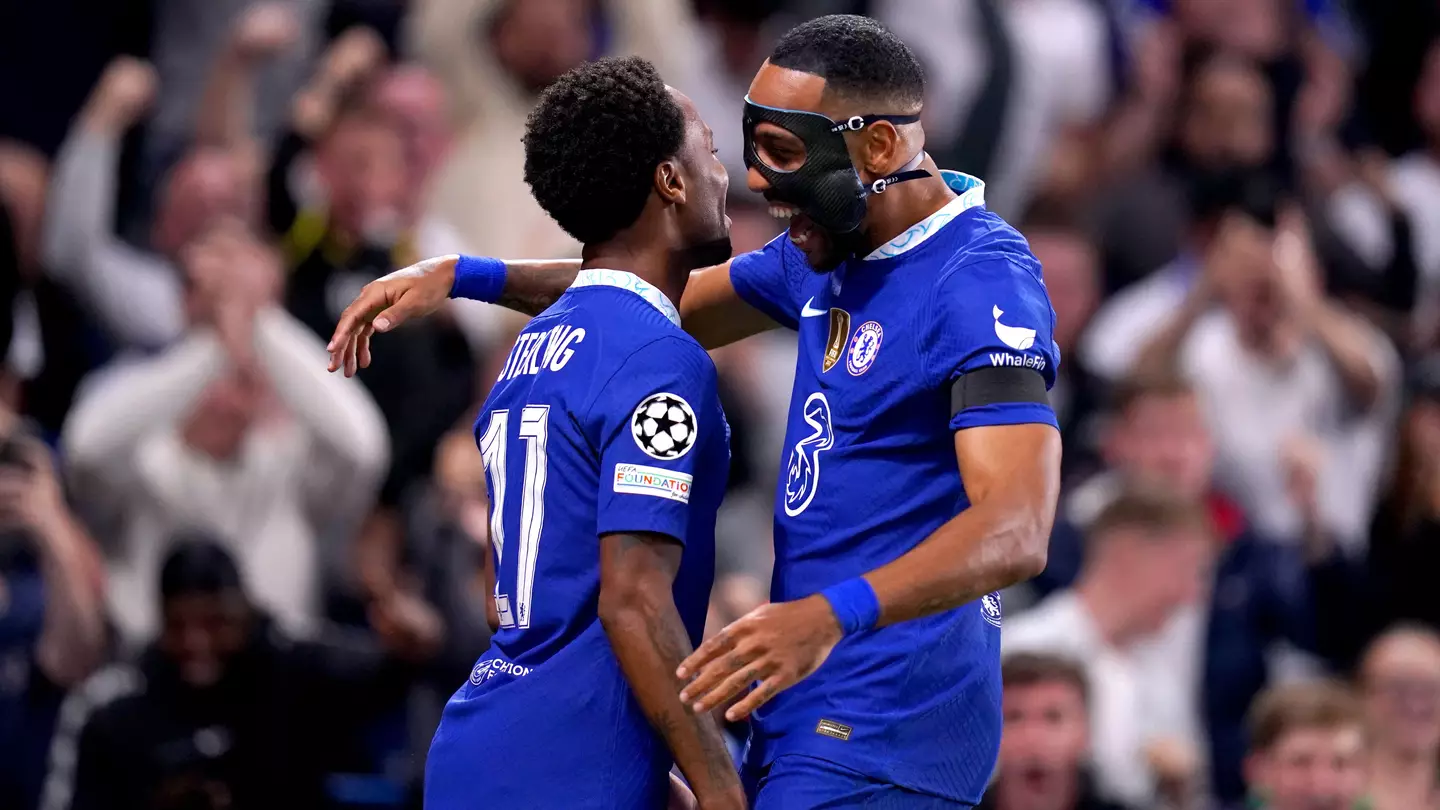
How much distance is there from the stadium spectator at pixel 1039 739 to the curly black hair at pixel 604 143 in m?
2.83

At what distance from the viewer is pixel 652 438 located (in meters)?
4.07

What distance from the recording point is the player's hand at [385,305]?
4.57 m

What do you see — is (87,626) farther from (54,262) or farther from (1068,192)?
(1068,192)

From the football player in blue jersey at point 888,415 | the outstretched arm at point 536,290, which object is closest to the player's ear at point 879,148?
the football player in blue jersey at point 888,415

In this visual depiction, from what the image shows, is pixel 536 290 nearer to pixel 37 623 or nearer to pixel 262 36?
pixel 37 623

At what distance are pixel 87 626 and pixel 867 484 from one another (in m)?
3.61

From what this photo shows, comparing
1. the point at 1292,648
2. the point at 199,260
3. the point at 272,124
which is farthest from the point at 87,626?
the point at 1292,648

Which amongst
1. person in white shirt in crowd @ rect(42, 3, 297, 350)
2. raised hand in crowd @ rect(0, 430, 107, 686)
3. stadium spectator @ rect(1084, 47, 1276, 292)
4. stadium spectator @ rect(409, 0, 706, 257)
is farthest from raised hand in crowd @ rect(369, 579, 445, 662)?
stadium spectator @ rect(1084, 47, 1276, 292)

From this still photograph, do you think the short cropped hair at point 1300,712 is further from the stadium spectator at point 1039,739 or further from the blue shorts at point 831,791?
the blue shorts at point 831,791

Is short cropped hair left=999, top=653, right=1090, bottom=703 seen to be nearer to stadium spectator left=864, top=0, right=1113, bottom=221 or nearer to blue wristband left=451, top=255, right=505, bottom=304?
blue wristband left=451, top=255, right=505, bottom=304

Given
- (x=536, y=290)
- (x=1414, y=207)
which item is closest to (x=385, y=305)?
(x=536, y=290)

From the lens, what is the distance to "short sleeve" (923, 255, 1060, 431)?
13.1ft

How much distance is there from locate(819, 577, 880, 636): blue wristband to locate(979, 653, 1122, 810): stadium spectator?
2.97 meters

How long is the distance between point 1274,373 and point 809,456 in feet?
17.2
